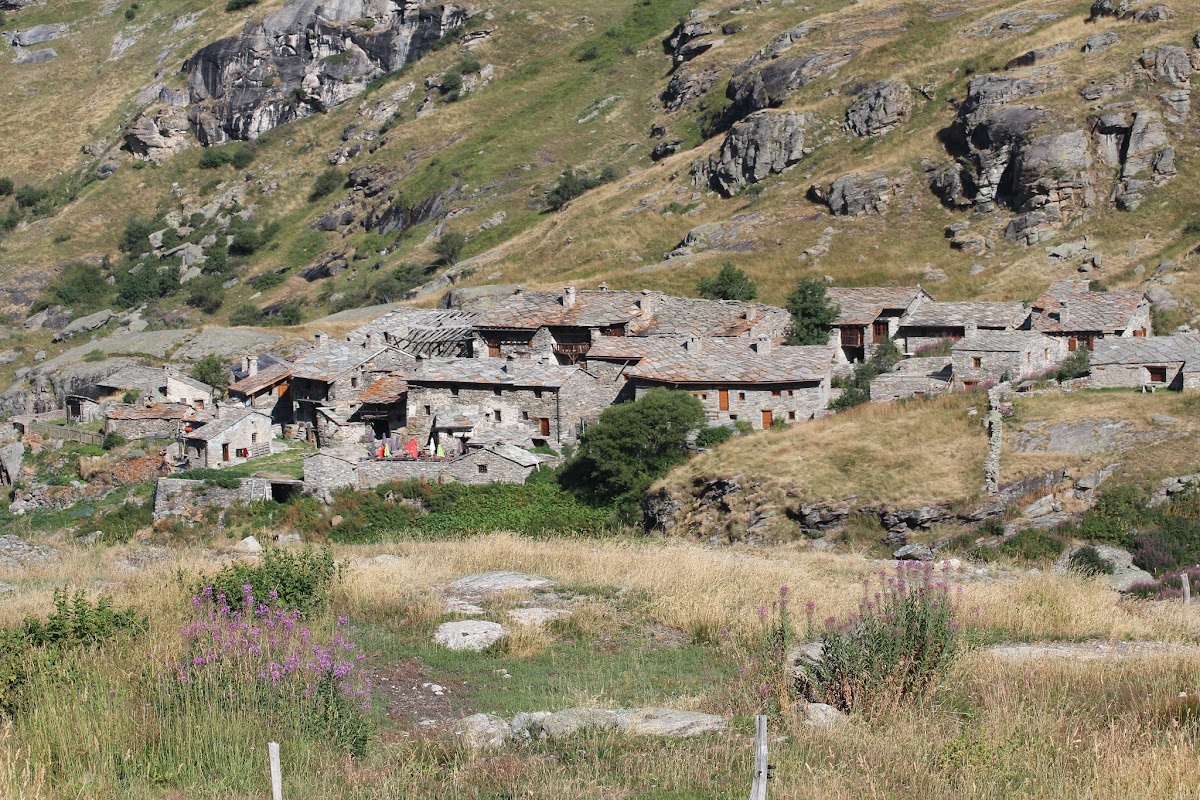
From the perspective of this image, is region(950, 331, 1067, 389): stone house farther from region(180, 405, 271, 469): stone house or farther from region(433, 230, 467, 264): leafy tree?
region(433, 230, 467, 264): leafy tree

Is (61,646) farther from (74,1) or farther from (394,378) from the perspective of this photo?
(74,1)

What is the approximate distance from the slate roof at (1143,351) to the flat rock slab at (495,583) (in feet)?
104

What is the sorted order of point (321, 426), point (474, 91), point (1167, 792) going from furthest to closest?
point (474, 91) → point (321, 426) → point (1167, 792)

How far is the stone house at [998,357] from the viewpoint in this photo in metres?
47.8

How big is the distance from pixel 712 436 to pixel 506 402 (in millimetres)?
9640

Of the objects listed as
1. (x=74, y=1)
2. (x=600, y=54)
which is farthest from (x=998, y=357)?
(x=74, y=1)

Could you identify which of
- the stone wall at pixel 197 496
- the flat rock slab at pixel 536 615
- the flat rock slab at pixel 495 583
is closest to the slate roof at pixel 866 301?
the stone wall at pixel 197 496

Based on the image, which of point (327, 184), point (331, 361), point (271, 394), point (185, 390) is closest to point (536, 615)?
point (331, 361)

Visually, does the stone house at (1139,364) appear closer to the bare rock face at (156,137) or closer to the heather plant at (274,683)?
the heather plant at (274,683)

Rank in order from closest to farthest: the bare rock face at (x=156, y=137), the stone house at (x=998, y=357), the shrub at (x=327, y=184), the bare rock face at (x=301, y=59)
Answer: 1. the stone house at (x=998, y=357)
2. the shrub at (x=327, y=184)
3. the bare rock face at (x=156, y=137)
4. the bare rock face at (x=301, y=59)

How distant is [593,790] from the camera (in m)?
9.37

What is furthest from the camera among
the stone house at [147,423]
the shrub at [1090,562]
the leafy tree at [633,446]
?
the stone house at [147,423]

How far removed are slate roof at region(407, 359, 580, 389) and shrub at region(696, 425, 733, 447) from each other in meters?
7.01

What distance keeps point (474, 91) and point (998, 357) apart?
4079 inches
